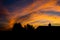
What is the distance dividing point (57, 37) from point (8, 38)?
5.09 m

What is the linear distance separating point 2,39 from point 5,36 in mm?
438

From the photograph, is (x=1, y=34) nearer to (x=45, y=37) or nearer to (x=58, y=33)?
(x=45, y=37)

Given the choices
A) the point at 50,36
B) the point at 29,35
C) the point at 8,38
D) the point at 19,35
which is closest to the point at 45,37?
the point at 50,36

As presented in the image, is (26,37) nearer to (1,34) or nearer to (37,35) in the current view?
(37,35)

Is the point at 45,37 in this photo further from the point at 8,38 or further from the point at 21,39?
the point at 8,38

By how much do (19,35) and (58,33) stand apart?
13.4ft

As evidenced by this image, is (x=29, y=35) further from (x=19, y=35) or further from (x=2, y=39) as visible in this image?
(x=2, y=39)

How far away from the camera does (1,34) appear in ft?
49.6

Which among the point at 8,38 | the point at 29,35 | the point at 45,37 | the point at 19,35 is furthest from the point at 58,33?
the point at 8,38

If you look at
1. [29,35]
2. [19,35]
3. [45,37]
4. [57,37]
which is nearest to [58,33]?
[57,37]

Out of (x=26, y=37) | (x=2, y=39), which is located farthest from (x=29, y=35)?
(x=2, y=39)

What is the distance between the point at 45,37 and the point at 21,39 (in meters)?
2.50

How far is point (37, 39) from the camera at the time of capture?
1516cm

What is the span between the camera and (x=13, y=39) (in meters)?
15.0
